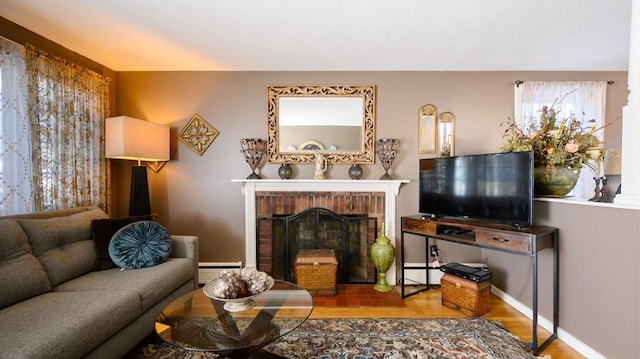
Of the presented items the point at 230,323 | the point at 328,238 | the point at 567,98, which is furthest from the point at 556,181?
the point at 230,323

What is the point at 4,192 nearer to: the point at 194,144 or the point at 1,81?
the point at 1,81

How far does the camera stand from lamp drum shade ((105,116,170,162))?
2354 mm

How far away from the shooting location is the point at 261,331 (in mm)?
1297

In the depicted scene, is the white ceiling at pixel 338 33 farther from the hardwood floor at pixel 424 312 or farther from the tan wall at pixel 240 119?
the hardwood floor at pixel 424 312

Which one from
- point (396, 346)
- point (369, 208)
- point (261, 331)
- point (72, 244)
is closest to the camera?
point (261, 331)

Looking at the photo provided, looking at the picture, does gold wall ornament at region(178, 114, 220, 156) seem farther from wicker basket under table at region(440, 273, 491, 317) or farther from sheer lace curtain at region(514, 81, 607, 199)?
sheer lace curtain at region(514, 81, 607, 199)

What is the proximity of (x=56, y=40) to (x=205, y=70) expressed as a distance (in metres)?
1.23

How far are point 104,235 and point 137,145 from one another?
88 centimetres

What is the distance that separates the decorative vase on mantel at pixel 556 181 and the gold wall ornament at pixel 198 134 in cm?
318

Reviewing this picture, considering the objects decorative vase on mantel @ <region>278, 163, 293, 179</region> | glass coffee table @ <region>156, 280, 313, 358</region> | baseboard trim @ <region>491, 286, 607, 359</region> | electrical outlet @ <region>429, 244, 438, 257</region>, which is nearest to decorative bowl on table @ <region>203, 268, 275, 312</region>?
glass coffee table @ <region>156, 280, 313, 358</region>

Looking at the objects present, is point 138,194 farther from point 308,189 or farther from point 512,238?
point 512,238

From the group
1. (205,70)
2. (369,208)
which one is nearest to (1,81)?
(205,70)

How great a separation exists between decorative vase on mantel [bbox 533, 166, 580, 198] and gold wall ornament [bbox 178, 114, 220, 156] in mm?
3185

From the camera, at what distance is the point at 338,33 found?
2137mm
